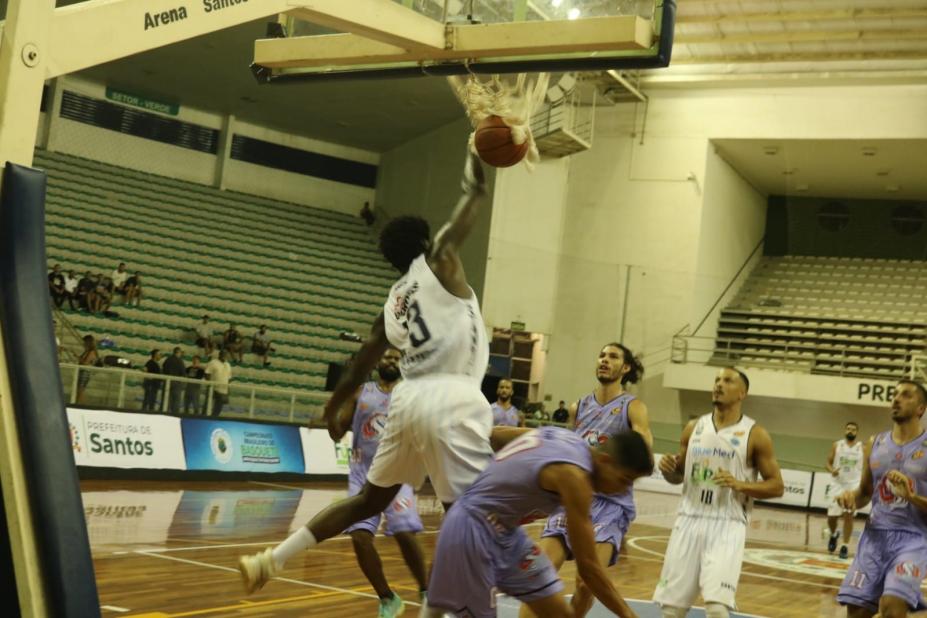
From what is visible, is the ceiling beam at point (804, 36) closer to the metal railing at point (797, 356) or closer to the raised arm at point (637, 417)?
the metal railing at point (797, 356)

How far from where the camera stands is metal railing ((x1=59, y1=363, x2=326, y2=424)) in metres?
14.1

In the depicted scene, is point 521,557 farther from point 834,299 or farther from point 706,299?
point 834,299

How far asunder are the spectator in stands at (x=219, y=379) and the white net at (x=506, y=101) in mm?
11482

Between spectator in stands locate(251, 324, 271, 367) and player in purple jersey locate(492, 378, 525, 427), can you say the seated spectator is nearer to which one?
spectator in stands locate(251, 324, 271, 367)

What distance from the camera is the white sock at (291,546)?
4832 millimetres

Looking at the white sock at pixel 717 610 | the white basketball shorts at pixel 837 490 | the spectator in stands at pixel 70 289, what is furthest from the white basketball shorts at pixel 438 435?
the spectator in stands at pixel 70 289

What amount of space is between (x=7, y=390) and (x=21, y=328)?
183 mm

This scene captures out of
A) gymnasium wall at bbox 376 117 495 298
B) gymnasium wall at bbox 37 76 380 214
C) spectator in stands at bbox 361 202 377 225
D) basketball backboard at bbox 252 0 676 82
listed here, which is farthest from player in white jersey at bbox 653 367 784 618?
spectator in stands at bbox 361 202 377 225

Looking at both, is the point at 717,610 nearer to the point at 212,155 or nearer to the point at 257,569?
the point at 257,569

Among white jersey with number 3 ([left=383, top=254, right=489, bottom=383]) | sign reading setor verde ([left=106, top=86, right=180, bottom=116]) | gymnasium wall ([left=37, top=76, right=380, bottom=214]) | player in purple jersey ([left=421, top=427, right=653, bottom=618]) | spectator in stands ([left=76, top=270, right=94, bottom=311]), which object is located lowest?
player in purple jersey ([left=421, top=427, right=653, bottom=618])

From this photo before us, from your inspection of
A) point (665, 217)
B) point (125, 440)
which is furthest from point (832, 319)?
point (125, 440)

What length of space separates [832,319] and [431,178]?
33.9ft

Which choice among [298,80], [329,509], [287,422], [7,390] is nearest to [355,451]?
[329,509]

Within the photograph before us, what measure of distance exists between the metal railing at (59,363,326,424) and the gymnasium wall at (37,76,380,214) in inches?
466
